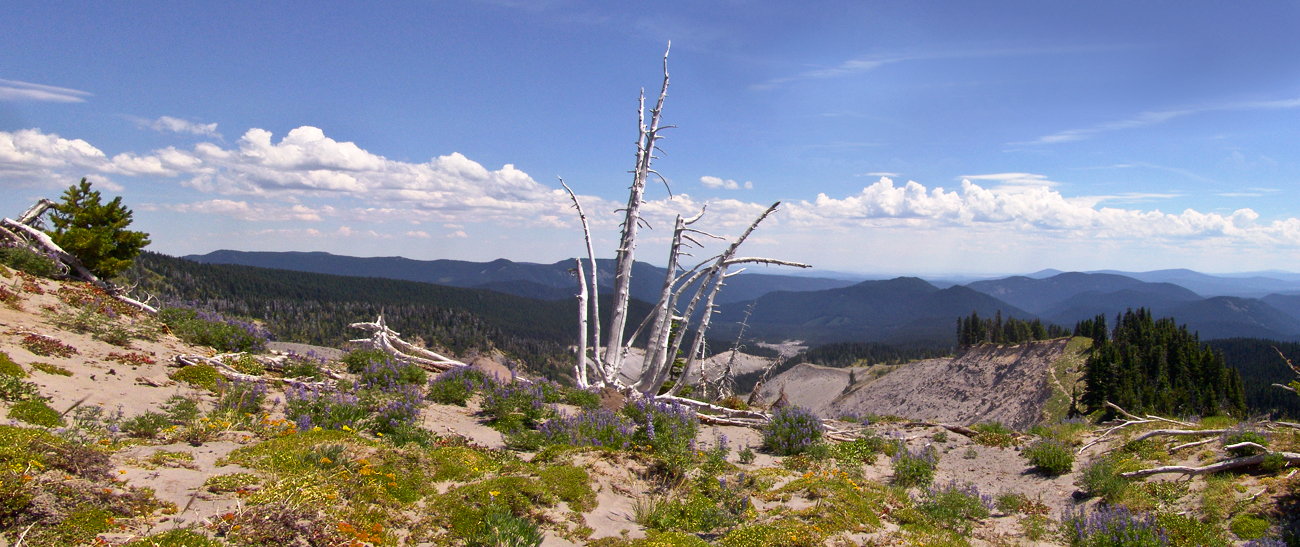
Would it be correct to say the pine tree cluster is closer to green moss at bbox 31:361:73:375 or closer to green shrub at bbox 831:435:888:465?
green shrub at bbox 831:435:888:465

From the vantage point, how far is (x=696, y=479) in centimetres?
721

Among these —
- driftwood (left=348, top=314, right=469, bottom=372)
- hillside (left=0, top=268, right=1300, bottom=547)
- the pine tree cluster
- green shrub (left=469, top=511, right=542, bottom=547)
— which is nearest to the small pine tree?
hillside (left=0, top=268, right=1300, bottom=547)

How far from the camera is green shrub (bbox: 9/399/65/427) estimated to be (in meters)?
6.29

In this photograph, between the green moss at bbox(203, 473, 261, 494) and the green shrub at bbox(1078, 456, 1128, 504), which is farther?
the green shrub at bbox(1078, 456, 1128, 504)

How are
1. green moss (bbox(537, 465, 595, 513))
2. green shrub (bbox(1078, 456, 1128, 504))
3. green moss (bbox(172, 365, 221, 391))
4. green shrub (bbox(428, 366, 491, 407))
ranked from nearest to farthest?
green moss (bbox(537, 465, 595, 513)), green shrub (bbox(1078, 456, 1128, 504)), green moss (bbox(172, 365, 221, 391)), green shrub (bbox(428, 366, 491, 407))

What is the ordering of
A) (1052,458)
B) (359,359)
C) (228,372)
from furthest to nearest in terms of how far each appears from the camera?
1. (359,359)
2. (228,372)
3. (1052,458)

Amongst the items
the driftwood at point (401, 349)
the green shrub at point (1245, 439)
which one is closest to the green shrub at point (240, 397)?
the driftwood at point (401, 349)

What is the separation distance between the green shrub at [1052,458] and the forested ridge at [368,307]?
4144 inches

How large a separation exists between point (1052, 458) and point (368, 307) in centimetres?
16039

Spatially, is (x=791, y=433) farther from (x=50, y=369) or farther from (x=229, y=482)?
(x=50, y=369)

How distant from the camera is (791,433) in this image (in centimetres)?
1022

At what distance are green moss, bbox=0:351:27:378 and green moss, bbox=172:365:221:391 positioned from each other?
6.14 feet

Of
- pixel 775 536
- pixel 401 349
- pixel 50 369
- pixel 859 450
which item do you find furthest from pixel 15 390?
pixel 859 450

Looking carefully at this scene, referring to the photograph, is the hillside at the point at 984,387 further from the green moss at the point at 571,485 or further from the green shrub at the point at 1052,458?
the green moss at the point at 571,485
